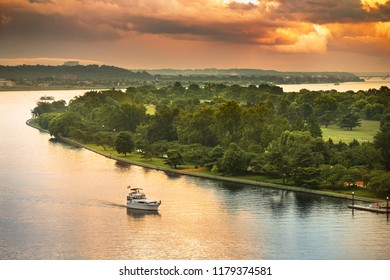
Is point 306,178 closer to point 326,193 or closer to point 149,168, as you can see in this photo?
point 326,193

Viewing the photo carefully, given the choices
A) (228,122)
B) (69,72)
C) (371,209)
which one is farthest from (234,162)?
(69,72)

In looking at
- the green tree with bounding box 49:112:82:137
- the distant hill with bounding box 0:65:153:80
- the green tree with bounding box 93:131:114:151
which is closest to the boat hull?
the distant hill with bounding box 0:65:153:80

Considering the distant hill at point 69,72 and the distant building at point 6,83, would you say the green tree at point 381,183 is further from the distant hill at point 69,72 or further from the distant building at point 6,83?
the distant building at point 6,83

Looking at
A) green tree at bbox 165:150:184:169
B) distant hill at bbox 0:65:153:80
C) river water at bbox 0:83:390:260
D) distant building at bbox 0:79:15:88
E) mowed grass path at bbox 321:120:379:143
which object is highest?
distant hill at bbox 0:65:153:80

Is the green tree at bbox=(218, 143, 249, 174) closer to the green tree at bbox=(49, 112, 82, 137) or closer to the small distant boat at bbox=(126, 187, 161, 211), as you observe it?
the small distant boat at bbox=(126, 187, 161, 211)

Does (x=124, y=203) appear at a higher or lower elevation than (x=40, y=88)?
lower

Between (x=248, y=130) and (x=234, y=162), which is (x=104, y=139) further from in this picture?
(x=234, y=162)

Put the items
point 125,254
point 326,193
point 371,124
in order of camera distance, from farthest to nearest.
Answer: point 371,124, point 326,193, point 125,254

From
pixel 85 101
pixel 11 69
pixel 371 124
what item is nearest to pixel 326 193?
pixel 371 124
